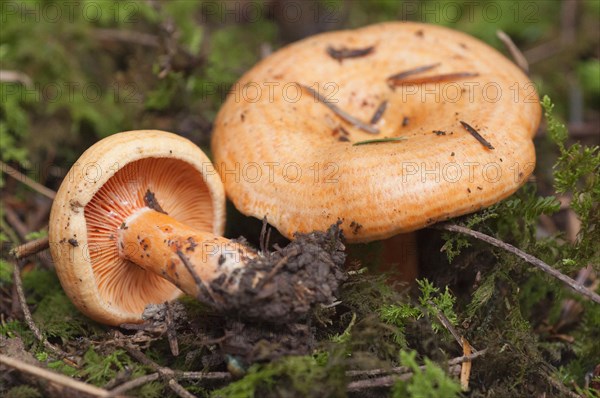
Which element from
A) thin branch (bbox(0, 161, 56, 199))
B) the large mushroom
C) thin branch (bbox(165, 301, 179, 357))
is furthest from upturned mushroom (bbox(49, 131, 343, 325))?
thin branch (bbox(0, 161, 56, 199))

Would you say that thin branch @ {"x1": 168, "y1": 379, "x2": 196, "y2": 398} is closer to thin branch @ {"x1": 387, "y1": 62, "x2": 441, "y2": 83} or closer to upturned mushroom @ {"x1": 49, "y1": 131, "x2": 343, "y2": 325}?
upturned mushroom @ {"x1": 49, "y1": 131, "x2": 343, "y2": 325}

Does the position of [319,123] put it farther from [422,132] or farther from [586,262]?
[586,262]

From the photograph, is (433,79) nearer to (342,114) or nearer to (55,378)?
(342,114)

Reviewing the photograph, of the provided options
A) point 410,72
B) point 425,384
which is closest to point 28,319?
point 425,384

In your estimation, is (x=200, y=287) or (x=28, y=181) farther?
(x=28, y=181)

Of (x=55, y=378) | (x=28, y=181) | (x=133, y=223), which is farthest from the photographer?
(x=28, y=181)

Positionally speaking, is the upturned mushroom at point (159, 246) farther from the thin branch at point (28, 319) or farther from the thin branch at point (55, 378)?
the thin branch at point (55, 378)

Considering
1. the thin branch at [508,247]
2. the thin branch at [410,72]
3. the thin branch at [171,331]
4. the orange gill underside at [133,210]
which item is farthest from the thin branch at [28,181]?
the thin branch at [508,247]
